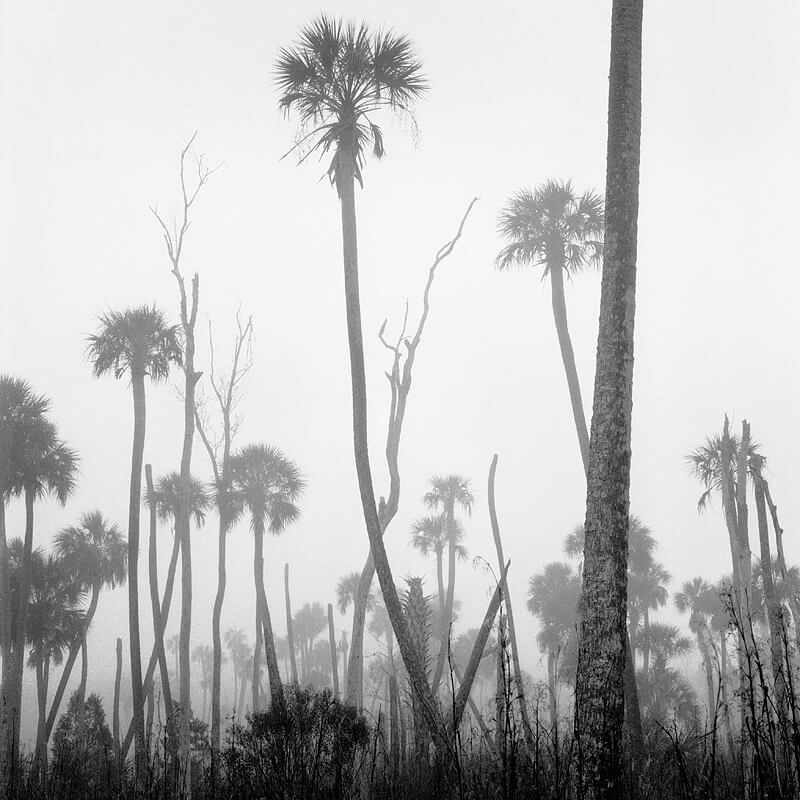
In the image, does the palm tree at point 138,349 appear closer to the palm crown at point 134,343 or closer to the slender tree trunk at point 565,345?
the palm crown at point 134,343

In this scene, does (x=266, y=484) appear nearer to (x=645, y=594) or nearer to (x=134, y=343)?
(x=134, y=343)

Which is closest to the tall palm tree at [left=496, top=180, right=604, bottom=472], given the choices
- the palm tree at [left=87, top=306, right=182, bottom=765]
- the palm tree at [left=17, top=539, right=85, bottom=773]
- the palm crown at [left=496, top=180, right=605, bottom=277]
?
the palm crown at [left=496, top=180, right=605, bottom=277]

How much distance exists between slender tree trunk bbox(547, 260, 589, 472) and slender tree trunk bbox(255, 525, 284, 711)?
918 centimetres

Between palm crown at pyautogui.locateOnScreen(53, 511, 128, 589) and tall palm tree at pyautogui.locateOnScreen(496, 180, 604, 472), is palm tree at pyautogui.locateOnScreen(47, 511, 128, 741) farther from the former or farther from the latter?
tall palm tree at pyautogui.locateOnScreen(496, 180, 604, 472)

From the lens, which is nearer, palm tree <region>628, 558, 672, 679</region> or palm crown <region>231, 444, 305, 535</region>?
palm crown <region>231, 444, 305, 535</region>

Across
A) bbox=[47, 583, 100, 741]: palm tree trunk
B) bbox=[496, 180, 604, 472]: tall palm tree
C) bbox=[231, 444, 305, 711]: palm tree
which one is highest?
bbox=[496, 180, 604, 472]: tall palm tree

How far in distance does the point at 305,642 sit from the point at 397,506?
191 feet

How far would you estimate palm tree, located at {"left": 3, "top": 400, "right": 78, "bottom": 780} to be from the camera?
2161 centimetres

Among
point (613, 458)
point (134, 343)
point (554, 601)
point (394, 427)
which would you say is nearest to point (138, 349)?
point (134, 343)

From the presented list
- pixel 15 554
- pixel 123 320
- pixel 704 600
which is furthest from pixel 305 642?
pixel 123 320

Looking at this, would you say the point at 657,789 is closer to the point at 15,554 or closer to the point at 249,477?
the point at 249,477

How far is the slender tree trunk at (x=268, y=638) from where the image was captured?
13291 millimetres

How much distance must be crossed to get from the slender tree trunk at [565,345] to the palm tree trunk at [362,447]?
7.61 metres

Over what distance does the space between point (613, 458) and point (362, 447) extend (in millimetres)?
5967
